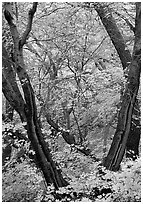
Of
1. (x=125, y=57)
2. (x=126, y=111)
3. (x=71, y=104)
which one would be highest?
(x=125, y=57)

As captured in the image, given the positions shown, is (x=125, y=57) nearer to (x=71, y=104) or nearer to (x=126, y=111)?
(x=71, y=104)

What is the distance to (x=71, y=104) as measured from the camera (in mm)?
4574

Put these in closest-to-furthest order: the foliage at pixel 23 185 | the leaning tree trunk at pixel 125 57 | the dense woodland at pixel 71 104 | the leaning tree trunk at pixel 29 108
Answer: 1. the leaning tree trunk at pixel 29 108
2. the dense woodland at pixel 71 104
3. the foliage at pixel 23 185
4. the leaning tree trunk at pixel 125 57

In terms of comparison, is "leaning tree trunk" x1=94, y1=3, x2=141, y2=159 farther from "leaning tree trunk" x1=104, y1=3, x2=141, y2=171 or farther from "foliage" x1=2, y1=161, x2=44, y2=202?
"foliage" x1=2, y1=161, x2=44, y2=202

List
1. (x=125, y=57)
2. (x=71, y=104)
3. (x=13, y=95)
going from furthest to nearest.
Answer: (x=71, y=104) → (x=125, y=57) → (x=13, y=95)

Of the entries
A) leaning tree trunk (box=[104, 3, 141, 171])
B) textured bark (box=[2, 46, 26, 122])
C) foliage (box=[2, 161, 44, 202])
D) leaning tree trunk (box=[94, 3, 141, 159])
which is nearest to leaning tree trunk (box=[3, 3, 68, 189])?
textured bark (box=[2, 46, 26, 122])

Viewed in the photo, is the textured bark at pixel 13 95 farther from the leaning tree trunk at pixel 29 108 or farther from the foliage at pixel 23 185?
the foliage at pixel 23 185

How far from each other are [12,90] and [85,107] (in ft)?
4.88

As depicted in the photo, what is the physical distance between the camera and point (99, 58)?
515cm

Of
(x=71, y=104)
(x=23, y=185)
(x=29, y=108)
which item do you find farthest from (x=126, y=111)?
(x=23, y=185)

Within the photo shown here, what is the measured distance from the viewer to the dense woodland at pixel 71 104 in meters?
3.43

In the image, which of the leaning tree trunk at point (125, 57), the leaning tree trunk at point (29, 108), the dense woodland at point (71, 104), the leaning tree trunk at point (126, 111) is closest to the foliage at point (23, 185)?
Result: the dense woodland at point (71, 104)

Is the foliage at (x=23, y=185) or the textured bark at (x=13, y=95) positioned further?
the foliage at (x=23, y=185)

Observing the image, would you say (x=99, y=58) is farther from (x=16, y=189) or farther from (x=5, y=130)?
(x=16, y=189)
